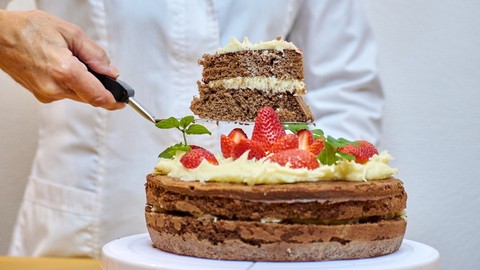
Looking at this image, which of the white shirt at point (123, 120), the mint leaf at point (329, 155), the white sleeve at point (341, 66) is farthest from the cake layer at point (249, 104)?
the white sleeve at point (341, 66)

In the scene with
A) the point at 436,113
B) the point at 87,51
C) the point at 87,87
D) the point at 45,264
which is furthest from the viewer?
the point at 436,113

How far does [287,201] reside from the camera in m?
1.07

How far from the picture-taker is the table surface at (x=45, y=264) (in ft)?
5.26

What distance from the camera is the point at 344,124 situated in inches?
82.3

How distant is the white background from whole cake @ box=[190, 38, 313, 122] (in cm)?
98

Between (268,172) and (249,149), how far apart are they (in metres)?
0.10

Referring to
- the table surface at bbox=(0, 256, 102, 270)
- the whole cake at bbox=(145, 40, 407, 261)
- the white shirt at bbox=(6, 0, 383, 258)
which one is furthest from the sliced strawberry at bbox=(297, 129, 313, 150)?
the white shirt at bbox=(6, 0, 383, 258)

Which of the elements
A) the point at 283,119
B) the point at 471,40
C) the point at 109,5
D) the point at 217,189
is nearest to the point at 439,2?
the point at 471,40

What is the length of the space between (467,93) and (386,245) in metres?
1.29

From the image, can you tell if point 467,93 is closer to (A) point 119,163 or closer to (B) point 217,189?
(A) point 119,163

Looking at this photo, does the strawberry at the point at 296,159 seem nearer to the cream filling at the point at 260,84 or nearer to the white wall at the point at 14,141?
the cream filling at the point at 260,84

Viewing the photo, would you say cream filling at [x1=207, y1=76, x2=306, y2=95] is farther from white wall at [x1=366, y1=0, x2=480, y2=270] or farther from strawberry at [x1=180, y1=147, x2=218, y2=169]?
white wall at [x1=366, y1=0, x2=480, y2=270]

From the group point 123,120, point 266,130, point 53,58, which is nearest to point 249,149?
point 266,130

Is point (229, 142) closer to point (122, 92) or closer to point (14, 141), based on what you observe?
point (122, 92)
